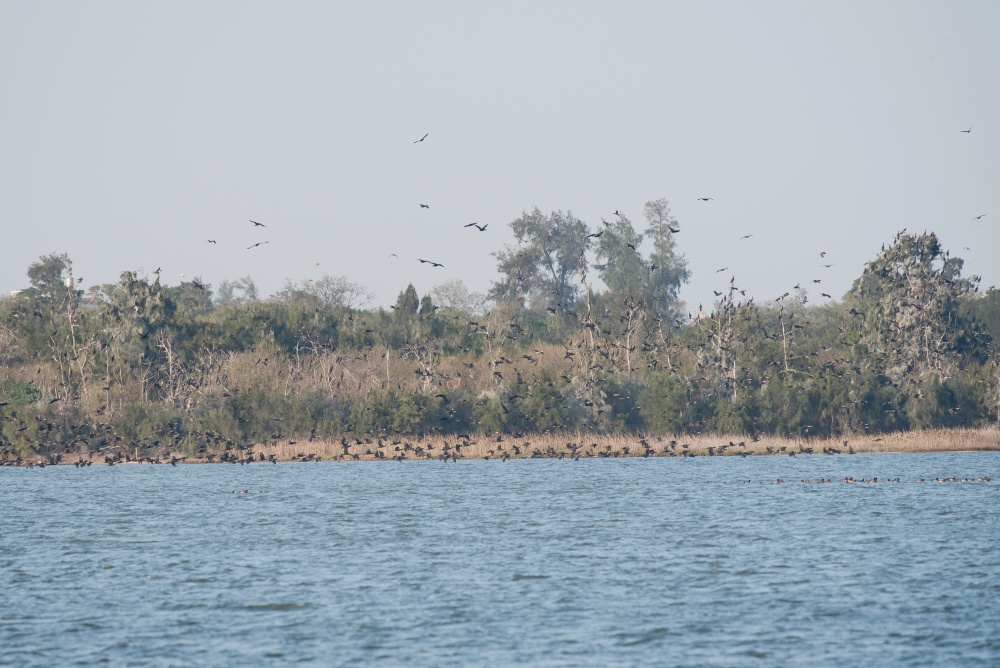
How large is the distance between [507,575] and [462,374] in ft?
173

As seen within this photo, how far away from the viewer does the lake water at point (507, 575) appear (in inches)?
944

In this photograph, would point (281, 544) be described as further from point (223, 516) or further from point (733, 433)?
point (733, 433)

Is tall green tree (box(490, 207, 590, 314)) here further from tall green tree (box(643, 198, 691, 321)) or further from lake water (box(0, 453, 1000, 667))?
lake water (box(0, 453, 1000, 667))

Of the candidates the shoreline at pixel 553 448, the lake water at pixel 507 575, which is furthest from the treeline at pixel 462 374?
the lake water at pixel 507 575

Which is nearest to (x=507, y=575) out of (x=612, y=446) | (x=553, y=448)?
(x=553, y=448)

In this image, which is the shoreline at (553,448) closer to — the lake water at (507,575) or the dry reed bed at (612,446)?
the dry reed bed at (612,446)

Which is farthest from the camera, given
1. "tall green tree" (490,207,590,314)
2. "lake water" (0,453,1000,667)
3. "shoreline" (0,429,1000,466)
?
"tall green tree" (490,207,590,314)

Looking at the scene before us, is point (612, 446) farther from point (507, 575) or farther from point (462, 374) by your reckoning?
point (507, 575)

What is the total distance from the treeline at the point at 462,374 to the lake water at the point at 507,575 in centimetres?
1771

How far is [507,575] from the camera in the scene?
107 ft

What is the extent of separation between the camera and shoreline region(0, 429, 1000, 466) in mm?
Result: 73250

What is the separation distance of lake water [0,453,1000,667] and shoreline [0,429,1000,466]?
45.2 ft

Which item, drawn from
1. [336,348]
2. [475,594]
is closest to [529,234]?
[336,348]

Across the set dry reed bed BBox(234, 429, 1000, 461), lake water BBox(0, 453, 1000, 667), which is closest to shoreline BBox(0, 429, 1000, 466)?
dry reed bed BBox(234, 429, 1000, 461)
